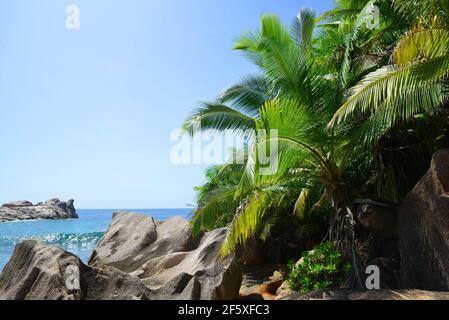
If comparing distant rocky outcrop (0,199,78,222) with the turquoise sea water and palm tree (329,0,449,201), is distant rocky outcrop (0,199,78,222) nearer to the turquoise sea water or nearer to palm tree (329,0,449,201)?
the turquoise sea water

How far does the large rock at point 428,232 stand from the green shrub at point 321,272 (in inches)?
40.2

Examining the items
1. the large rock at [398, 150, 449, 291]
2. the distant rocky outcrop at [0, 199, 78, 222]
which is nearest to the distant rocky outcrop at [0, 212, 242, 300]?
the large rock at [398, 150, 449, 291]

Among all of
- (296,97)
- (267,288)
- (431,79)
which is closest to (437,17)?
(431,79)

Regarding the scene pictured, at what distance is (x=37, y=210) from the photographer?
7912 cm

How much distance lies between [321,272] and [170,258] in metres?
3.68

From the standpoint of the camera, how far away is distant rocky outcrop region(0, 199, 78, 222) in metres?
77.4

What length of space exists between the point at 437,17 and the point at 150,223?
9.30 meters

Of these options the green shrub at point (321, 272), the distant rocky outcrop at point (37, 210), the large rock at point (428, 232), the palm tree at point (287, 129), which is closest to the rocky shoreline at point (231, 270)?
the large rock at point (428, 232)

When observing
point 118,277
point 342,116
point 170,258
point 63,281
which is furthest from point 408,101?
point 63,281

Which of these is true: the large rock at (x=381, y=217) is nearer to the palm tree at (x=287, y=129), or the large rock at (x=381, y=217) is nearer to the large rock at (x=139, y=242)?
the palm tree at (x=287, y=129)

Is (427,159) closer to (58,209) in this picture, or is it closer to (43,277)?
(43,277)

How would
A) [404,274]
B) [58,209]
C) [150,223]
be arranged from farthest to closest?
1. [58,209]
2. [150,223]
3. [404,274]

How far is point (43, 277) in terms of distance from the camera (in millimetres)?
6691

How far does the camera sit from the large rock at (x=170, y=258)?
7036mm
